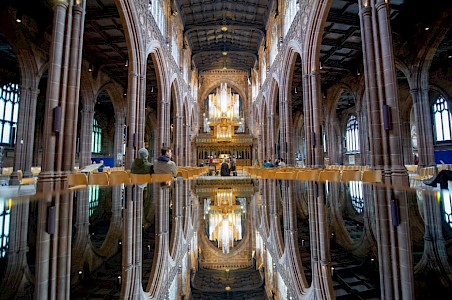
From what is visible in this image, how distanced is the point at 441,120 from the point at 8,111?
33.4 metres

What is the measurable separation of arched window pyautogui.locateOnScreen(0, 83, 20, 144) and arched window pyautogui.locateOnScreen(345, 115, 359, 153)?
3367cm

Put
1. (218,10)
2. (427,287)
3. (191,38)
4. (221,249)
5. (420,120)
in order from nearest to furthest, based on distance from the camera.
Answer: (427,287) < (221,249) < (420,120) < (218,10) < (191,38)

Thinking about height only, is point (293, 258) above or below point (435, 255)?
below

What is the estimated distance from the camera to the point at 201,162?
104 feet

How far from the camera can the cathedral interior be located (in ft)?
5.14

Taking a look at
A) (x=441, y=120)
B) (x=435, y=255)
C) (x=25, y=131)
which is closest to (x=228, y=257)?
(x=435, y=255)

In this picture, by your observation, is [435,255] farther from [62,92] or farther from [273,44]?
[273,44]

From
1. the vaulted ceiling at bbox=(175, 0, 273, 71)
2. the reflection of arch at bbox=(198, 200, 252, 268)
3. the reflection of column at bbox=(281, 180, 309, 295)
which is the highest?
the vaulted ceiling at bbox=(175, 0, 273, 71)

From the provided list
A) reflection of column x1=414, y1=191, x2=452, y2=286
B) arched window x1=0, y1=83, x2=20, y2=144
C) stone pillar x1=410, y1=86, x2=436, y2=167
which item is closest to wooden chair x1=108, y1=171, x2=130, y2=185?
reflection of column x1=414, y1=191, x2=452, y2=286

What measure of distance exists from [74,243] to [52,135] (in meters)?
6.61

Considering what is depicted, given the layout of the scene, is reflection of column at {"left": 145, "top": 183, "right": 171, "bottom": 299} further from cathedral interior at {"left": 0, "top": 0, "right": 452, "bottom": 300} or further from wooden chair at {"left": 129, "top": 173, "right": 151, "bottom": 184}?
wooden chair at {"left": 129, "top": 173, "right": 151, "bottom": 184}

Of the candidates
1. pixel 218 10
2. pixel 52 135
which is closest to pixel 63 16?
pixel 52 135

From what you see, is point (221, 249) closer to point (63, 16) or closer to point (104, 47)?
point (63, 16)

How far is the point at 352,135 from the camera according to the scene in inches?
1284
